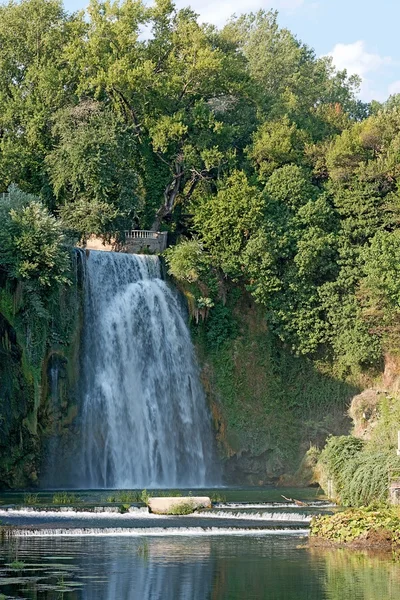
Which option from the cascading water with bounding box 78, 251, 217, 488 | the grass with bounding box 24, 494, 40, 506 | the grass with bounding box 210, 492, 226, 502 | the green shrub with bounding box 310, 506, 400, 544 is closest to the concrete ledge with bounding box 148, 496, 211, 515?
the grass with bounding box 210, 492, 226, 502

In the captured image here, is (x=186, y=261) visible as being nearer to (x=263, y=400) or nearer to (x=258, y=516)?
(x=263, y=400)

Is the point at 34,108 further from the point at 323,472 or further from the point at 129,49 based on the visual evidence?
the point at 323,472

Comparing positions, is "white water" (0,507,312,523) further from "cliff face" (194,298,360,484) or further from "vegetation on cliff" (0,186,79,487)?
"cliff face" (194,298,360,484)

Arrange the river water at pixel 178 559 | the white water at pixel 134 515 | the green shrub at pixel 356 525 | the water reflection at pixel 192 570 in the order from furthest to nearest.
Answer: the white water at pixel 134 515
the green shrub at pixel 356 525
the river water at pixel 178 559
the water reflection at pixel 192 570

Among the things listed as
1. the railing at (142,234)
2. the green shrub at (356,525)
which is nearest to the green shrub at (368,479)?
the green shrub at (356,525)

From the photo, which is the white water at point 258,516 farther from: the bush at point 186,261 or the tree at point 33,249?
the bush at point 186,261

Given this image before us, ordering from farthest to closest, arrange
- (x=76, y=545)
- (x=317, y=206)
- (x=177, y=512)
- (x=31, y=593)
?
1. (x=317, y=206)
2. (x=177, y=512)
3. (x=76, y=545)
4. (x=31, y=593)

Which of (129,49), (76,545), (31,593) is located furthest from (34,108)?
(31,593)
